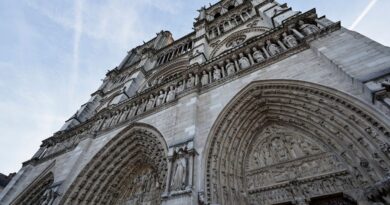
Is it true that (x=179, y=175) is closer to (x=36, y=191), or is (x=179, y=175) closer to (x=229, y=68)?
(x=229, y=68)

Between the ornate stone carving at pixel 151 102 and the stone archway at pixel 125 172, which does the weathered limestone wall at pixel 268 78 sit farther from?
the ornate stone carving at pixel 151 102

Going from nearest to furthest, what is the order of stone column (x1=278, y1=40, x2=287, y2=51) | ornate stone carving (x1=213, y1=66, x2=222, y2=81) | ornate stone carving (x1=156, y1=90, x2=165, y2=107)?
stone column (x1=278, y1=40, x2=287, y2=51), ornate stone carving (x1=213, y1=66, x2=222, y2=81), ornate stone carving (x1=156, y1=90, x2=165, y2=107)

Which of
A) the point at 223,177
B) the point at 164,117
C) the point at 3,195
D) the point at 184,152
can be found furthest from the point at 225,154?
the point at 3,195

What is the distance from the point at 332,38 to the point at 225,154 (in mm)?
3932

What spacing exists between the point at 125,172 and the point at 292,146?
558 centimetres

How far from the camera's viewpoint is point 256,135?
5.66 meters

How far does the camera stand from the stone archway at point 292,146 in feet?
11.8

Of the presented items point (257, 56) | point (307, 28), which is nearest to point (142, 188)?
point (257, 56)

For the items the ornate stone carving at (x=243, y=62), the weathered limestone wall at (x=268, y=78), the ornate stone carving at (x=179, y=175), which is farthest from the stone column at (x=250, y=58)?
the ornate stone carving at (x=179, y=175)

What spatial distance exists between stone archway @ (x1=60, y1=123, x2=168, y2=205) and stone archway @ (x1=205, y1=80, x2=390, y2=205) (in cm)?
201

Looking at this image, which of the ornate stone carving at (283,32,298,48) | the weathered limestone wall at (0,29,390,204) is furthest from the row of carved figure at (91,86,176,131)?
the ornate stone carving at (283,32,298,48)

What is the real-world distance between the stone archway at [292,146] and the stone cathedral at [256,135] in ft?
0.07

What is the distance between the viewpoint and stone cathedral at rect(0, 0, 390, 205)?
375cm

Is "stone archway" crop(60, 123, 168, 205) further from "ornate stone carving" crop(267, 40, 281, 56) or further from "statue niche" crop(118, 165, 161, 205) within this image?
"ornate stone carving" crop(267, 40, 281, 56)
